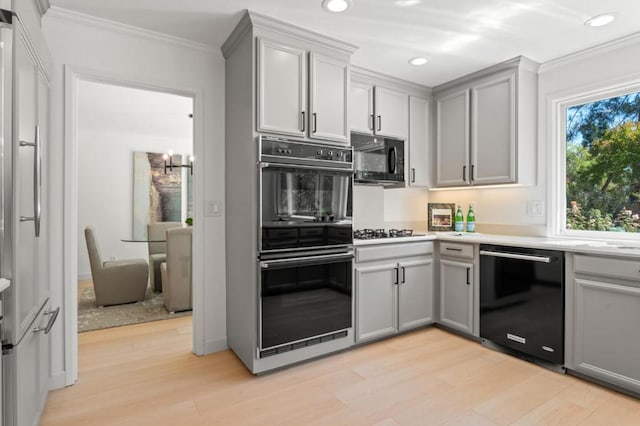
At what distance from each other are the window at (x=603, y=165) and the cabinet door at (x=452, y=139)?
83cm

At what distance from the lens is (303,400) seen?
81.6 inches

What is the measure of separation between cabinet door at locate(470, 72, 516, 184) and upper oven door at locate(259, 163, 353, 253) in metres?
1.39

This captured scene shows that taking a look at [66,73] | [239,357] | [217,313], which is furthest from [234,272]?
[66,73]

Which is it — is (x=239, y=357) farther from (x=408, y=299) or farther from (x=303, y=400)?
(x=408, y=299)

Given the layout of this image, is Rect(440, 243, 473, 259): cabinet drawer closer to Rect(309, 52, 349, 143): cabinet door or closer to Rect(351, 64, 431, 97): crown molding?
Rect(309, 52, 349, 143): cabinet door

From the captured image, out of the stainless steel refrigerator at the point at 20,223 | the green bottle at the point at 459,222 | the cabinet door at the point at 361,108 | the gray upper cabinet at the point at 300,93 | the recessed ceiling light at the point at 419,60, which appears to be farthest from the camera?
the green bottle at the point at 459,222

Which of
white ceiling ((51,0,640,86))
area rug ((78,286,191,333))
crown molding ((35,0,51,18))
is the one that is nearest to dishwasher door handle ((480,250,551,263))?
white ceiling ((51,0,640,86))

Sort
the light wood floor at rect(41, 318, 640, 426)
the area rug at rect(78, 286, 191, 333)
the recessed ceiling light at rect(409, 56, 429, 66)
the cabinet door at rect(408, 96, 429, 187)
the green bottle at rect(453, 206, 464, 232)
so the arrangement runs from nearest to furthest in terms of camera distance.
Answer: the light wood floor at rect(41, 318, 640, 426) → the recessed ceiling light at rect(409, 56, 429, 66) → the area rug at rect(78, 286, 191, 333) → the cabinet door at rect(408, 96, 429, 187) → the green bottle at rect(453, 206, 464, 232)

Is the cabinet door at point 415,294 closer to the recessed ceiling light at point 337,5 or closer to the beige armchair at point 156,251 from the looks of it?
the recessed ceiling light at point 337,5

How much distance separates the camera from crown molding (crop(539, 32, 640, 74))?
257cm

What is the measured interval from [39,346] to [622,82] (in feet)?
13.9

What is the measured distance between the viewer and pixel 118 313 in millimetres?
3709

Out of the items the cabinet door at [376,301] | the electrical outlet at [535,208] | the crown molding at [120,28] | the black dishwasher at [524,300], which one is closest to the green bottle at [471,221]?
the electrical outlet at [535,208]

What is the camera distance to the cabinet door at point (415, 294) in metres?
3.03
